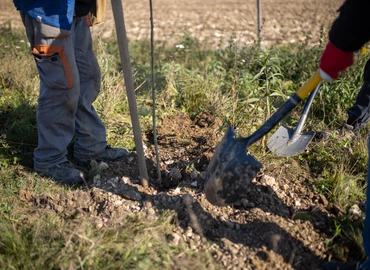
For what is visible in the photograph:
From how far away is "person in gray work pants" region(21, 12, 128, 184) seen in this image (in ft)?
8.99

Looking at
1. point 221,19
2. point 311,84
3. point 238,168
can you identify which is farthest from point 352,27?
point 221,19

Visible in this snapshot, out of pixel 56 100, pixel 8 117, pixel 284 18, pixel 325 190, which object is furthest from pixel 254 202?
pixel 284 18

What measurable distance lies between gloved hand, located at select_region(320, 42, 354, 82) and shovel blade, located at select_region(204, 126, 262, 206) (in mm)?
612

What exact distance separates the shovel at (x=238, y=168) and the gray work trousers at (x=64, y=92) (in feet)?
3.90

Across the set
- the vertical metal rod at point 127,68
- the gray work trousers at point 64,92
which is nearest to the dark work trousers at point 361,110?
the vertical metal rod at point 127,68

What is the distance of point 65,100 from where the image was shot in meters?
2.91

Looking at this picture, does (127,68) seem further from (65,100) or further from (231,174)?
(231,174)

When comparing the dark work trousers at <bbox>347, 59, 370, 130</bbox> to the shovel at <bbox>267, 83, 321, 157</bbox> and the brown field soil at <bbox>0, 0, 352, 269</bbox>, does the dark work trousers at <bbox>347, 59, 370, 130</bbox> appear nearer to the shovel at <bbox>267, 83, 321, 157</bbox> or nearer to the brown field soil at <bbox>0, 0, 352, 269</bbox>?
the shovel at <bbox>267, 83, 321, 157</bbox>

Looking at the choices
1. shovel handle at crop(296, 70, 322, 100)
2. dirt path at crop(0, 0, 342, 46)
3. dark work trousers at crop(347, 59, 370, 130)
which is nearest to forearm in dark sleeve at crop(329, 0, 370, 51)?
shovel handle at crop(296, 70, 322, 100)

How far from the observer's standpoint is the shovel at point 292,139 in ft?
10.4

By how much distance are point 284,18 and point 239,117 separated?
4.89m

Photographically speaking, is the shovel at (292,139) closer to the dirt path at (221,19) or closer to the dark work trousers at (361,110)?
the dark work trousers at (361,110)

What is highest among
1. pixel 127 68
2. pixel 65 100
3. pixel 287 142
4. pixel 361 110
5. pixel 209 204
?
pixel 127 68

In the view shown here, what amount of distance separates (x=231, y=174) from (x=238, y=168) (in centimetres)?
5
